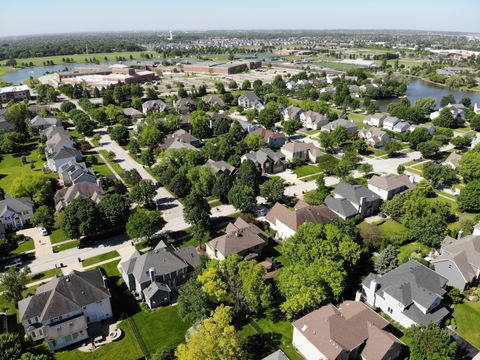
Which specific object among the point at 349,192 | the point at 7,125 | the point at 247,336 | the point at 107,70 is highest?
the point at 107,70

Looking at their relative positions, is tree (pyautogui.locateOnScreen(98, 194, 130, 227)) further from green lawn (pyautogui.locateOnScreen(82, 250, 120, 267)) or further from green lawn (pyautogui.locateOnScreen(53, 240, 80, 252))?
green lawn (pyautogui.locateOnScreen(53, 240, 80, 252))

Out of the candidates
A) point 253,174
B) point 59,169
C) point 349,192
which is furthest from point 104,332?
point 59,169

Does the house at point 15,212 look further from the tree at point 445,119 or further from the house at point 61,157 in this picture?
the tree at point 445,119

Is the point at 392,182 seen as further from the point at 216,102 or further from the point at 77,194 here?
the point at 216,102

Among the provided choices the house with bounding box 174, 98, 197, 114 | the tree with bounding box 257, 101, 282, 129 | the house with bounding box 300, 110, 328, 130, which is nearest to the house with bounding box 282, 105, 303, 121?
the house with bounding box 300, 110, 328, 130

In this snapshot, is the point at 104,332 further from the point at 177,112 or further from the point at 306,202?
the point at 177,112

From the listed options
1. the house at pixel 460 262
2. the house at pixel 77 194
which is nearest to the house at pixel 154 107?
the house at pixel 77 194
